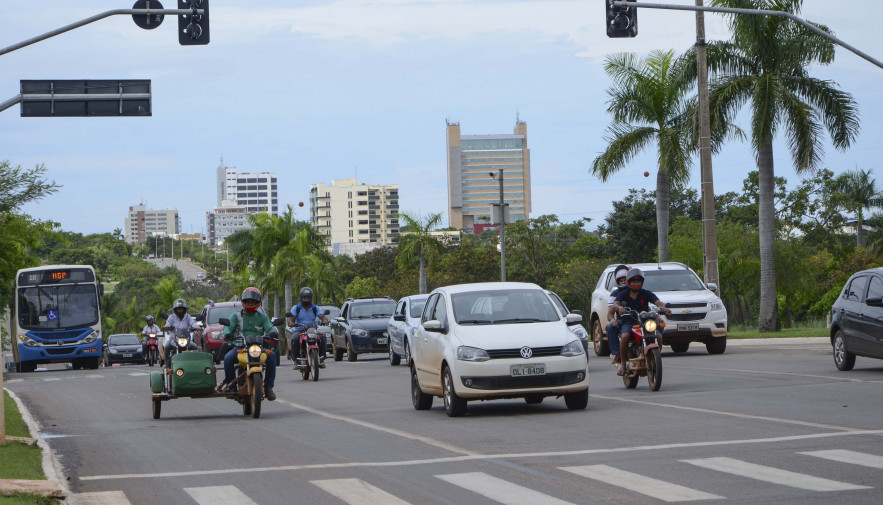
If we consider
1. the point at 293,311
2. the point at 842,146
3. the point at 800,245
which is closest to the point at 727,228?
the point at 800,245

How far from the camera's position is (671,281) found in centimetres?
2614

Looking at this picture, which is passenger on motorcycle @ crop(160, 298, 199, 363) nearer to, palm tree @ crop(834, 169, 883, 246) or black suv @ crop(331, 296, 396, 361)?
black suv @ crop(331, 296, 396, 361)

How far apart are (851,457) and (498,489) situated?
305cm

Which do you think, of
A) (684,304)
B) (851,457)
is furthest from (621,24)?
(851,457)

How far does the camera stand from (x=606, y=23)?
22188 mm

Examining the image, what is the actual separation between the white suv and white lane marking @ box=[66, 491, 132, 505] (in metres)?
17.0

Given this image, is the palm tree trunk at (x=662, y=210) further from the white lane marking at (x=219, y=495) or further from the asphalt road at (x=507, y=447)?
the white lane marking at (x=219, y=495)

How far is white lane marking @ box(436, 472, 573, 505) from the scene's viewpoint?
850 cm

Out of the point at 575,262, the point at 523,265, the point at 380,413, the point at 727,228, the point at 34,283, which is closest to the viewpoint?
the point at 380,413

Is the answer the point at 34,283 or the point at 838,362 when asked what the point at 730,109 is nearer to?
the point at 838,362

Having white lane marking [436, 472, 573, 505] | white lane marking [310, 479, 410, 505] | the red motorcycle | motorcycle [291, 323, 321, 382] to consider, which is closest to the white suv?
motorcycle [291, 323, 321, 382]

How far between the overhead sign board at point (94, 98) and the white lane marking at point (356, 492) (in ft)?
46.3

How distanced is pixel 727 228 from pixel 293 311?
145ft

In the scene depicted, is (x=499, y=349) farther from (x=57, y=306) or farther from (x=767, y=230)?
(x=57, y=306)
